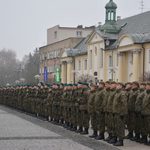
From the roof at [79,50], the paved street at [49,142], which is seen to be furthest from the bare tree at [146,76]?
the paved street at [49,142]

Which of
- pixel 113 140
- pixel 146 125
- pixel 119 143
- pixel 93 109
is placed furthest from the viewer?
pixel 93 109

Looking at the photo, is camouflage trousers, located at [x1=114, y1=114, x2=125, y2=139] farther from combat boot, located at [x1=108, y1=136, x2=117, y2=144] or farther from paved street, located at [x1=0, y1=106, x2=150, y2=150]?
paved street, located at [x1=0, y1=106, x2=150, y2=150]

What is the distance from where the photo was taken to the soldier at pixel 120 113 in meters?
14.8

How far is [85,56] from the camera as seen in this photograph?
67.9 m

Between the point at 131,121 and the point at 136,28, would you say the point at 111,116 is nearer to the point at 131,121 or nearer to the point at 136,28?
the point at 131,121

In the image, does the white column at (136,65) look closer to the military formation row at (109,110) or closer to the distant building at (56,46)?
the distant building at (56,46)

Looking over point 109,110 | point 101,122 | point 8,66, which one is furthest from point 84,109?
point 8,66

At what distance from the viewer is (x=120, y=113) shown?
14.9m

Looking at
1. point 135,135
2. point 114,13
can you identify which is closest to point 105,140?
point 135,135

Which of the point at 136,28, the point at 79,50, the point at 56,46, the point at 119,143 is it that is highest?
the point at 136,28

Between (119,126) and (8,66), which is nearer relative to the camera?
(119,126)

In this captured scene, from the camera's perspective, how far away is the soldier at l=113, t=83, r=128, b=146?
14844 mm

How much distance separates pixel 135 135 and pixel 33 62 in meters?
96.3

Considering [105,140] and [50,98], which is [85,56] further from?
[105,140]
